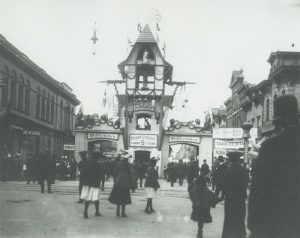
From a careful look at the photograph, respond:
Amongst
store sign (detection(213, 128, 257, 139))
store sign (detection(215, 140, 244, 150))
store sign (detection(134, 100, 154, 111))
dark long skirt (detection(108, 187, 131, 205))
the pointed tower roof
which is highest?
the pointed tower roof

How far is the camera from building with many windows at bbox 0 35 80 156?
32438 mm

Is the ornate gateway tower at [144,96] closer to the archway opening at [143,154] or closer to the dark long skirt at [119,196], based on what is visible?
the archway opening at [143,154]

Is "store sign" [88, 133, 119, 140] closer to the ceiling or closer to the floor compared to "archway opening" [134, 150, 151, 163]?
closer to the ceiling

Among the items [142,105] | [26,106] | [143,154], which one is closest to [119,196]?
[26,106]

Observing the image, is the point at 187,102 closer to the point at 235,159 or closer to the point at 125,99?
the point at 125,99

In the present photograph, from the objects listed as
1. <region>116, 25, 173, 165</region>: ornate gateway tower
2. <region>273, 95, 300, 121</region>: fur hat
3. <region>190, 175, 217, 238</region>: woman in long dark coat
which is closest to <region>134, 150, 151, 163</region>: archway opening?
<region>116, 25, 173, 165</region>: ornate gateway tower

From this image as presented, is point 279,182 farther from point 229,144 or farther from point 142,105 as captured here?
point 142,105

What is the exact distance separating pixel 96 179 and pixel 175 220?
2265mm

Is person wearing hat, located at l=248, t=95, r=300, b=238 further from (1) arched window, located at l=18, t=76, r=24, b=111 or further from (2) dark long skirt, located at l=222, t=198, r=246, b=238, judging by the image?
(1) arched window, located at l=18, t=76, r=24, b=111

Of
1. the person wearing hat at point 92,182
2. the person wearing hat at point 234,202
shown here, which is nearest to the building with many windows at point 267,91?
the person wearing hat at point 92,182

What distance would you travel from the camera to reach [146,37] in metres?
42.8

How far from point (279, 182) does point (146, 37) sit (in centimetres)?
3953

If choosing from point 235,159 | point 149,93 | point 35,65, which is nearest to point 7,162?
point 35,65

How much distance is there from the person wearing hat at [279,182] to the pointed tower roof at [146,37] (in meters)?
38.9
